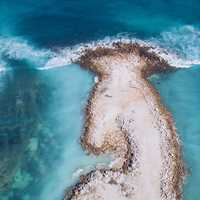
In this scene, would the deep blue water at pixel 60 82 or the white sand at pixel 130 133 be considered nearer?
the white sand at pixel 130 133

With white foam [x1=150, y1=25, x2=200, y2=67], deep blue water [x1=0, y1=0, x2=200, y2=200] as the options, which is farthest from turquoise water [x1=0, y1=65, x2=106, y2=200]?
white foam [x1=150, y1=25, x2=200, y2=67]

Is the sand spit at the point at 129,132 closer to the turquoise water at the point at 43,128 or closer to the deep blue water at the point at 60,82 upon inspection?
the deep blue water at the point at 60,82

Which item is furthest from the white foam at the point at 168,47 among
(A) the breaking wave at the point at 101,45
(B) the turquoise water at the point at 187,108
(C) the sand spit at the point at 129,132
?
(B) the turquoise water at the point at 187,108

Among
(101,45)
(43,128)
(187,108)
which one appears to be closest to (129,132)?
(187,108)

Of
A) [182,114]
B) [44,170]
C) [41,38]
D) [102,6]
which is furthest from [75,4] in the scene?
[44,170]

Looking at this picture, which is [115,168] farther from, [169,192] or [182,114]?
[182,114]

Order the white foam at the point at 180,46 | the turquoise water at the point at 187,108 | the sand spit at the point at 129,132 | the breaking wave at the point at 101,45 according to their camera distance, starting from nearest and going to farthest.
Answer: the sand spit at the point at 129,132
the turquoise water at the point at 187,108
the breaking wave at the point at 101,45
the white foam at the point at 180,46

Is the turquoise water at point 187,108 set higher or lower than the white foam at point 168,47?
lower

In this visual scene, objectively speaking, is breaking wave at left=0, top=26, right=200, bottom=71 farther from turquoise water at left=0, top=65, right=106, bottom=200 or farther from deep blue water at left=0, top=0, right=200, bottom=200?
turquoise water at left=0, top=65, right=106, bottom=200
